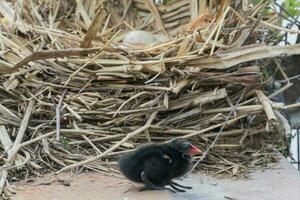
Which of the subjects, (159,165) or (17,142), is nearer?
(159,165)

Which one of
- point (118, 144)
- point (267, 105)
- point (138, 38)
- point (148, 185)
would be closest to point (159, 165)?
point (148, 185)

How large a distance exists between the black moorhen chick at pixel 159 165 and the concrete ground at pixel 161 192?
4 centimetres

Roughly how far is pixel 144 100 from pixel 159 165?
0.54 m

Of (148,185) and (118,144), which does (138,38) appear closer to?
(118,144)

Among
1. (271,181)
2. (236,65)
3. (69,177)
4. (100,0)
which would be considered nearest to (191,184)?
(271,181)

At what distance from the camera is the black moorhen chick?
2.12 metres

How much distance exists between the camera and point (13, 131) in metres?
2.49

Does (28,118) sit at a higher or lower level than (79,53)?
lower

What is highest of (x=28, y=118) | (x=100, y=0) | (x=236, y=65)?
(x=100, y=0)

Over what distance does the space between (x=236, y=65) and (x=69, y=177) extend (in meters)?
0.75

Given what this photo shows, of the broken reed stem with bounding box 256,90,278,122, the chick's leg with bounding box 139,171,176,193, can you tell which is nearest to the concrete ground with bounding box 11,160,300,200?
the chick's leg with bounding box 139,171,176,193

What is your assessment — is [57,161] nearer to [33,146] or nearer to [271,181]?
[33,146]

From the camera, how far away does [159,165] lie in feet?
6.97

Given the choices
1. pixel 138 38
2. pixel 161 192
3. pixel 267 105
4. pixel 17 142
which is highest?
pixel 138 38
